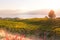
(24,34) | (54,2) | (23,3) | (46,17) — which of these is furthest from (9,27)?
(54,2)

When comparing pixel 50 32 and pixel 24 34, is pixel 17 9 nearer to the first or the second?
pixel 24 34

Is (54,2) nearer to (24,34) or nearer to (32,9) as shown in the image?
(32,9)

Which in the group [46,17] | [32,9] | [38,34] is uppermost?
[32,9]

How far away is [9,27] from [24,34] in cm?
20

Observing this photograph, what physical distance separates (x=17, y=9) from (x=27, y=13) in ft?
0.43

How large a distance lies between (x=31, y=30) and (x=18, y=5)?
0.34 meters

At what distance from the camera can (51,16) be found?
4.48 feet

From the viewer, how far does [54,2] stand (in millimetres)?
1374

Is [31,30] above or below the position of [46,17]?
below

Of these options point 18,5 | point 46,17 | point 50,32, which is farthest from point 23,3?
point 50,32

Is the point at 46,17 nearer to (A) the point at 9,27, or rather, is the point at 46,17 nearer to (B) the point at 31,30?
(B) the point at 31,30

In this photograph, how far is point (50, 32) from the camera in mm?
1336

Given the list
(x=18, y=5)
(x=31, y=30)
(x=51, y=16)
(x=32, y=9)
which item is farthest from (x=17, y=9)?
(x=51, y=16)

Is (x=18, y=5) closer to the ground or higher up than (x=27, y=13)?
higher up
